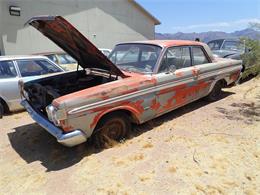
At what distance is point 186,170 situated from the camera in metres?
3.29

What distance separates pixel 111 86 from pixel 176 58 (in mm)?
1774

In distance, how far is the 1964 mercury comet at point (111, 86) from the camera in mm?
3406

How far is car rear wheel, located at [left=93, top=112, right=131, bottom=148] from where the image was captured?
3806mm

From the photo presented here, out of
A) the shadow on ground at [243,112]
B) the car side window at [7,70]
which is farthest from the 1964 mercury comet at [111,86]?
the car side window at [7,70]

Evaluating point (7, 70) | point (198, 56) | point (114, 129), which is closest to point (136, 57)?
point (198, 56)

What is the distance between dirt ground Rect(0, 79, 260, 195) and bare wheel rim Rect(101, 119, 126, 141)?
17 centimetres

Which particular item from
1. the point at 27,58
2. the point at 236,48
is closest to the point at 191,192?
the point at 27,58

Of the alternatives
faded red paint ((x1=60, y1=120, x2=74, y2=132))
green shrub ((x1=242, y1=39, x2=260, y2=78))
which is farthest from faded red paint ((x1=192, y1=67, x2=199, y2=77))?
faded red paint ((x1=60, y1=120, x2=74, y2=132))

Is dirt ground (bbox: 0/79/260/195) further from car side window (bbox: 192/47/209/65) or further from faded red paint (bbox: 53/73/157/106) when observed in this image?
car side window (bbox: 192/47/209/65)

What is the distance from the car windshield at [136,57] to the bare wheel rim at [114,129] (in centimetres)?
103

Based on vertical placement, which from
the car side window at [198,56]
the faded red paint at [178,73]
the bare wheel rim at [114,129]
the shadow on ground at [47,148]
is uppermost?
the car side window at [198,56]

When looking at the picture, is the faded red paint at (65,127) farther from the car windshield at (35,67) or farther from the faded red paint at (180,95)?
the car windshield at (35,67)

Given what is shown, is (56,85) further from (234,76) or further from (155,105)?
(234,76)

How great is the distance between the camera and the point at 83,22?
46.1ft
